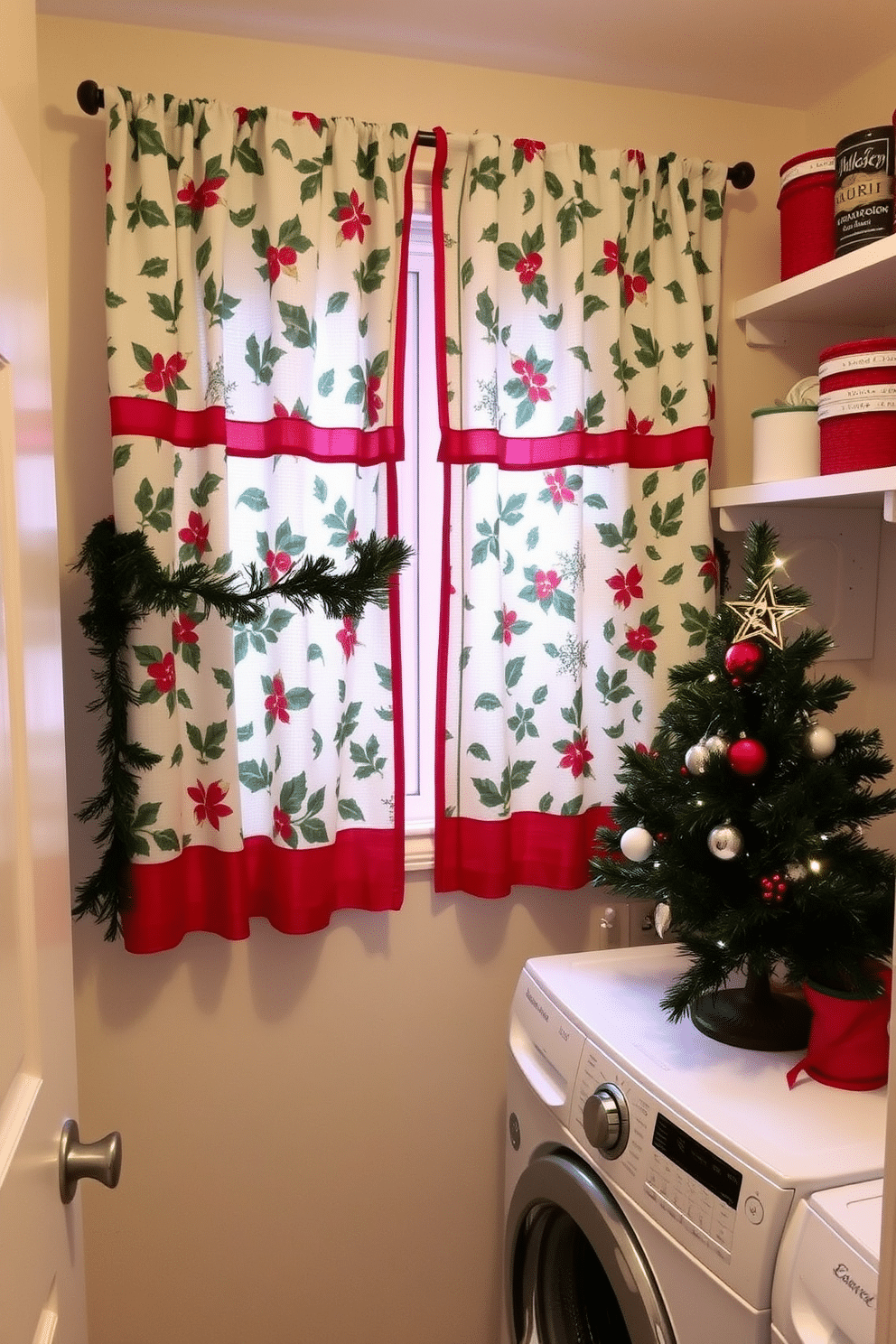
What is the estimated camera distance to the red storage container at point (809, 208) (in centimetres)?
184

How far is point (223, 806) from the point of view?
1.78 metres

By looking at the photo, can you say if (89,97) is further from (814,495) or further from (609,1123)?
(609,1123)

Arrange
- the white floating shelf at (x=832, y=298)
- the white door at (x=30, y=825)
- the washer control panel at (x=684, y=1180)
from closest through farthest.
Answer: the white door at (x=30, y=825) → the washer control panel at (x=684, y=1180) → the white floating shelf at (x=832, y=298)

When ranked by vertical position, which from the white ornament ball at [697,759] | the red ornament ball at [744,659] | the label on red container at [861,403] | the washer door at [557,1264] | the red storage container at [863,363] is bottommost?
the washer door at [557,1264]

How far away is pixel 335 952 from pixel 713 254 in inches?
58.0

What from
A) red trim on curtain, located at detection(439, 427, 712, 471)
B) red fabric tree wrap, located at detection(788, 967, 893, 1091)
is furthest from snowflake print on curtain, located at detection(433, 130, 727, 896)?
red fabric tree wrap, located at detection(788, 967, 893, 1091)

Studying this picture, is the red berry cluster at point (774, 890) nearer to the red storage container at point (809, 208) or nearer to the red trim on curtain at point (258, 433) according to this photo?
the red trim on curtain at point (258, 433)

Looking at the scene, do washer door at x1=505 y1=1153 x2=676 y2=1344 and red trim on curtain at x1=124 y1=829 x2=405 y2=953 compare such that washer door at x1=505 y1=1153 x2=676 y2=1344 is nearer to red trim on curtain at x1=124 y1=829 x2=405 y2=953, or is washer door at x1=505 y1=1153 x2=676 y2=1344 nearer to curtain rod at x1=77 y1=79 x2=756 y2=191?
red trim on curtain at x1=124 y1=829 x2=405 y2=953

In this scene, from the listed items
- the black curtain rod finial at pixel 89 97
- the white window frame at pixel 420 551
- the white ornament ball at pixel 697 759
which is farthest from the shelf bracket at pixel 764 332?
the black curtain rod finial at pixel 89 97

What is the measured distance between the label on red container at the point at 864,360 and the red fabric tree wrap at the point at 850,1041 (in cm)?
93

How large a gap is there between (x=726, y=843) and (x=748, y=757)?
0.38 ft

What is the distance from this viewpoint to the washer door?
148 centimetres

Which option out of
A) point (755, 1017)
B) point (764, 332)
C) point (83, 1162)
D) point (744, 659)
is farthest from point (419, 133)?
point (83, 1162)

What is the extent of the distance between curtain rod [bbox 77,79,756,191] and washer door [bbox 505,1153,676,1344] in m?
1.65
